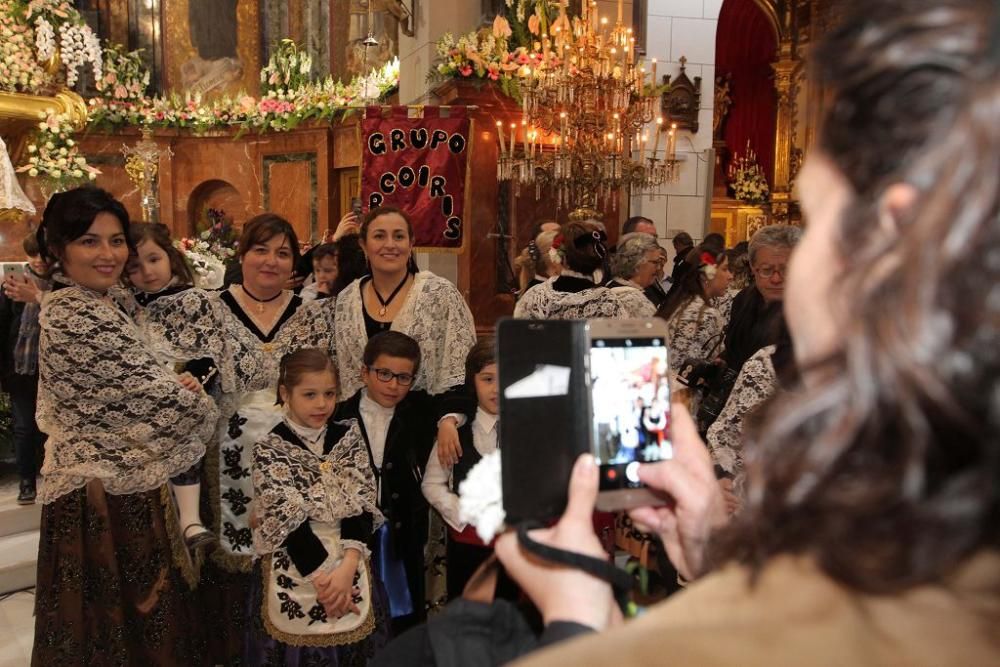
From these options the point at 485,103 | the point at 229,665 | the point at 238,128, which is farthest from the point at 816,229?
the point at 238,128

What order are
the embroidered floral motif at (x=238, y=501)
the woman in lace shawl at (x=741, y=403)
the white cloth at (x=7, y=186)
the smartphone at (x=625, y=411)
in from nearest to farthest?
the smartphone at (x=625, y=411)
the woman in lace shawl at (x=741, y=403)
the embroidered floral motif at (x=238, y=501)
the white cloth at (x=7, y=186)

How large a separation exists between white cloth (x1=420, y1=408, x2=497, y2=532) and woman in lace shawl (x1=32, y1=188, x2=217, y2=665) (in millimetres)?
789

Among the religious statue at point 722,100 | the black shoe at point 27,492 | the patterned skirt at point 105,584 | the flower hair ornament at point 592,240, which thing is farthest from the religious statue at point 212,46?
the patterned skirt at point 105,584

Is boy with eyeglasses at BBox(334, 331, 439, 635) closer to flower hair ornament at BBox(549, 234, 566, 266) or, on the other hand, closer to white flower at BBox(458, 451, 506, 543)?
flower hair ornament at BBox(549, 234, 566, 266)

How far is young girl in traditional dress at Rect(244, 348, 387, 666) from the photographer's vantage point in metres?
2.37

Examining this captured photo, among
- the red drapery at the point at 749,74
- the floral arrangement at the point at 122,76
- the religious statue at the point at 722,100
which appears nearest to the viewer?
the floral arrangement at the point at 122,76

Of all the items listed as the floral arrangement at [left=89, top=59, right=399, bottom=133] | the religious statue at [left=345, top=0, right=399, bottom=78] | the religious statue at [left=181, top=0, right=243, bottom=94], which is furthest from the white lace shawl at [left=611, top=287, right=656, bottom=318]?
the religious statue at [left=181, top=0, right=243, bottom=94]

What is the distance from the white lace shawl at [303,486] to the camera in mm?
2377

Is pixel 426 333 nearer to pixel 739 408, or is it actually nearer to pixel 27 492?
pixel 739 408

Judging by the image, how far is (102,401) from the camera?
8.27 feet

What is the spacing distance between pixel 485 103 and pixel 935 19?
6076 mm

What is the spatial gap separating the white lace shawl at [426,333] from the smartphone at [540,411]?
1982 millimetres

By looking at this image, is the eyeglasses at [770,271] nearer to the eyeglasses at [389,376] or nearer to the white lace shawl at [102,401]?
the eyeglasses at [389,376]

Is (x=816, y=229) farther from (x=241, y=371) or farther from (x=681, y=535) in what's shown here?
(x=241, y=371)
